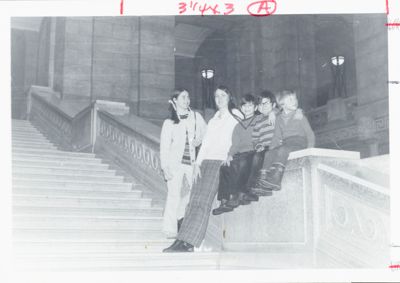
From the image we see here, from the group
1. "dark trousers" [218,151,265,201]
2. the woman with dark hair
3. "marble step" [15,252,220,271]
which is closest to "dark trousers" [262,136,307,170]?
"dark trousers" [218,151,265,201]

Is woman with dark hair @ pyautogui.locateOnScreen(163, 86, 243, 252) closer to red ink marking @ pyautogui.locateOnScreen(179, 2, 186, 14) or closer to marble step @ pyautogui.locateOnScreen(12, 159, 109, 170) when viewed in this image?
red ink marking @ pyautogui.locateOnScreen(179, 2, 186, 14)

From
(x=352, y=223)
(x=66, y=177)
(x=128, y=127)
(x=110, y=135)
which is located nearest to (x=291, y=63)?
(x=110, y=135)

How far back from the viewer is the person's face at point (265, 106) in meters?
6.12

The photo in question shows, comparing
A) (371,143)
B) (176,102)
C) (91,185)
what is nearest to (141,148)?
(91,185)

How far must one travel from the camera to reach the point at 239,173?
608 cm

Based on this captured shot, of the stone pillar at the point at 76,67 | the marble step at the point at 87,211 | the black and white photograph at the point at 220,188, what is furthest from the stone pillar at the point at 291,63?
the marble step at the point at 87,211

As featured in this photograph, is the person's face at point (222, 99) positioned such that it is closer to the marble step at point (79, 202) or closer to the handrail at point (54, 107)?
the marble step at point (79, 202)

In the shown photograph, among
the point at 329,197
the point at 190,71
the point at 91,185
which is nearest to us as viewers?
the point at 329,197

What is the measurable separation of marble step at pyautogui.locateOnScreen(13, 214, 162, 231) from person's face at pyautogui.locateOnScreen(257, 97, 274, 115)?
1.83 m

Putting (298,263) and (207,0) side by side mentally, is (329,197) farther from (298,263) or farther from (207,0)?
(207,0)

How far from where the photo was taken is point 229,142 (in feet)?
20.6

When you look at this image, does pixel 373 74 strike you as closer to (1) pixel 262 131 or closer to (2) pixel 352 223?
(1) pixel 262 131

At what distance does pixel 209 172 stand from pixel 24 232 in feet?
7.27

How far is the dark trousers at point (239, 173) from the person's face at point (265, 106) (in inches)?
19.8
